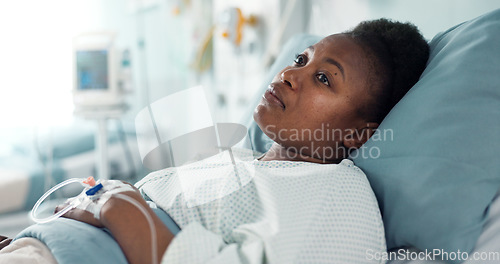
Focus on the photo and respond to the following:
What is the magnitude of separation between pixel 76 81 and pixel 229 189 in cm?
202

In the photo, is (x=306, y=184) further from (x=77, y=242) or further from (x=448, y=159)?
(x=77, y=242)

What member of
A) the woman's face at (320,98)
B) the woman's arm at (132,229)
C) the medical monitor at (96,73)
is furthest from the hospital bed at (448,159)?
the medical monitor at (96,73)

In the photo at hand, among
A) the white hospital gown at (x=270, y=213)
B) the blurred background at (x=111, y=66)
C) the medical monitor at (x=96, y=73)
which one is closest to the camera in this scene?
the white hospital gown at (x=270, y=213)

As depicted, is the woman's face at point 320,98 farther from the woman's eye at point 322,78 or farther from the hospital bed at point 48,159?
the hospital bed at point 48,159

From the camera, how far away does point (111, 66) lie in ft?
8.82

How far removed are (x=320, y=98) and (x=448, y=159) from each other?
0.33 metres

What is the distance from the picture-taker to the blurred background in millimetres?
2555

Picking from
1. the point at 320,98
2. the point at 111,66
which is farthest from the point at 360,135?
the point at 111,66

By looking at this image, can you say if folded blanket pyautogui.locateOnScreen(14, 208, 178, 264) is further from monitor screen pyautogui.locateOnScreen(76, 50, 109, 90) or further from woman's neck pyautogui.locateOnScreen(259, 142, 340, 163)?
monitor screen pyautogui.locateOnScreen(76, 50, 109, 90)

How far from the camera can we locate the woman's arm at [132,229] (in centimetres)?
87

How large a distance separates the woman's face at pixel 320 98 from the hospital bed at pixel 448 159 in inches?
4.1

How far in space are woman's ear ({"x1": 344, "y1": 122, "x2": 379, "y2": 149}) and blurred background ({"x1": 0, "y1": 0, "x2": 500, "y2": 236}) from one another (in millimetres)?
726

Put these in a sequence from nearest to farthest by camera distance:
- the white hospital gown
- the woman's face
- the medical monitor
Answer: the white hospital gown → the woman's face → the medical monitor

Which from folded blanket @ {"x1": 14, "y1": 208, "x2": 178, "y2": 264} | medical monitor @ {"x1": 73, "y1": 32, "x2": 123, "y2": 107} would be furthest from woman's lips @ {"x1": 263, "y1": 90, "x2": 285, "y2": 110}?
medical monitor @ {"x1": 73, "y1": 32, "x2": 123, "y2": 107}
